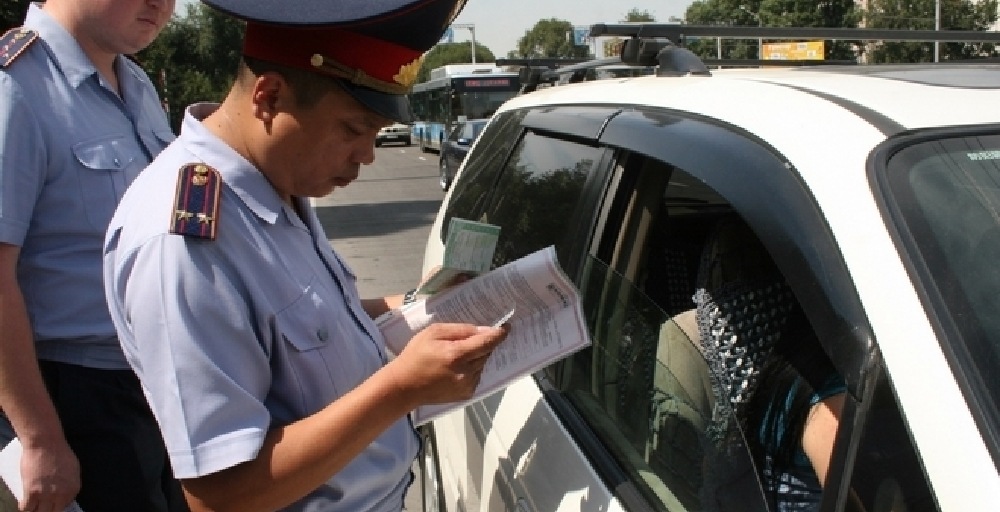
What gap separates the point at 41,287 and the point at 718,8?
75.8 meters

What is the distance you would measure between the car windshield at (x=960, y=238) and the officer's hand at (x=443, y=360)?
604 mm

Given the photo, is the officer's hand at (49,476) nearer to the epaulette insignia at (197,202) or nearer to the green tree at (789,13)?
the epaulette insignia at (197,202)

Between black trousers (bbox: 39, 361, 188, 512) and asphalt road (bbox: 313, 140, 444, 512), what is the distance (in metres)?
1.56

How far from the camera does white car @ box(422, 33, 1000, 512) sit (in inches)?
45.3

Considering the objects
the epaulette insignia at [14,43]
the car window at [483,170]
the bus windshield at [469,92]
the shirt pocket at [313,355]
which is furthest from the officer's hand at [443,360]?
the bus windshield at [469,92]

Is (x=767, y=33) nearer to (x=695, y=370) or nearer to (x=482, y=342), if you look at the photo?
(x=695, y=370)

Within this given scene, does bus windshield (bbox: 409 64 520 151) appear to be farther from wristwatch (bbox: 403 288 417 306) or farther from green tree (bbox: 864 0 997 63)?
wristwatch (bbox: 403 288 417 306)

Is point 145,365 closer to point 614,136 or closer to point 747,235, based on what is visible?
point 614,136

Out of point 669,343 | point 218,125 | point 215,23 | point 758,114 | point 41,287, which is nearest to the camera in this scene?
point 218,125

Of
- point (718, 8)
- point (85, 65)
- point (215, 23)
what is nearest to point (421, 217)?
point (85, 65)

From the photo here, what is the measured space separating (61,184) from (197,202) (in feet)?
2.76

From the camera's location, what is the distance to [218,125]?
58.2 inches

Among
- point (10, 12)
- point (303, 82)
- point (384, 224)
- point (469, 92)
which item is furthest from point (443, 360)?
point (469, 92)

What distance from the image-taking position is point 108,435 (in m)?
2.05
